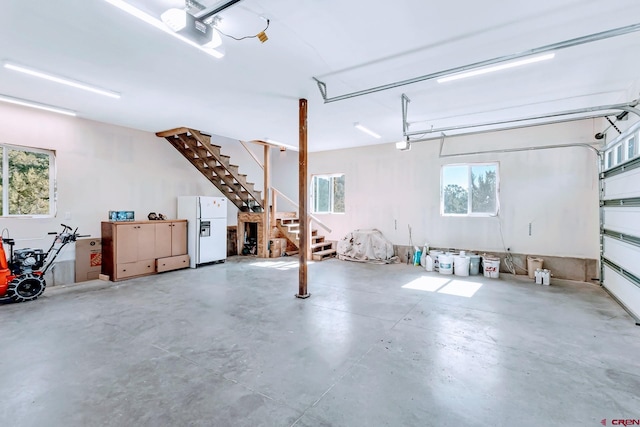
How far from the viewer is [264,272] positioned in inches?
248

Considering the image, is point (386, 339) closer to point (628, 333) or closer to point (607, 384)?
point (607, 384)

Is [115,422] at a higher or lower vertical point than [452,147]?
lower

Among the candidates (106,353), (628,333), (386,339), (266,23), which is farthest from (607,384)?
(106,353)

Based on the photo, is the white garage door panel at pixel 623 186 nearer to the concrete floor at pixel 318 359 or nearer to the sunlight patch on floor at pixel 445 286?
the concrete floor at pixel 318 359

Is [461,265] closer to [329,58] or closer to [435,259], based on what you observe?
[435,259]

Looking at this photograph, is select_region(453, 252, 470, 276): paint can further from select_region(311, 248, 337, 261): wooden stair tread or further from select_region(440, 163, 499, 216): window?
select_region(311, 248, 337, 261): wooden stair tread

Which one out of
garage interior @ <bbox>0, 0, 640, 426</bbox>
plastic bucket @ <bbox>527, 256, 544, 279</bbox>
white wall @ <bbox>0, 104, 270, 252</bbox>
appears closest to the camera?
garage interior @ <bbox>0, 0, 640, 426</bbox>

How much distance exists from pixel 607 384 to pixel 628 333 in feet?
4.88

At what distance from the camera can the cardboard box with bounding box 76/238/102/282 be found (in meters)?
5.66

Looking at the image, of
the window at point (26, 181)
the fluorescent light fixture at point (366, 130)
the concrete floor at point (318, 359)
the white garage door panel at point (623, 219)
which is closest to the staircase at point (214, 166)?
the window at point (26, 181)

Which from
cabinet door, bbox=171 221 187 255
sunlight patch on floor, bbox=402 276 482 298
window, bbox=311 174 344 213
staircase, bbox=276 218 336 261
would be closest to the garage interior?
sunlight patch on floor, bbox=402 276 482 298

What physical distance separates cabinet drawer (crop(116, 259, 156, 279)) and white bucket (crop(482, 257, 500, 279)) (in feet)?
22.5

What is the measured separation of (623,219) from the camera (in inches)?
165

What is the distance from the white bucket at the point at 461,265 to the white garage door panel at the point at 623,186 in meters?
2.47
